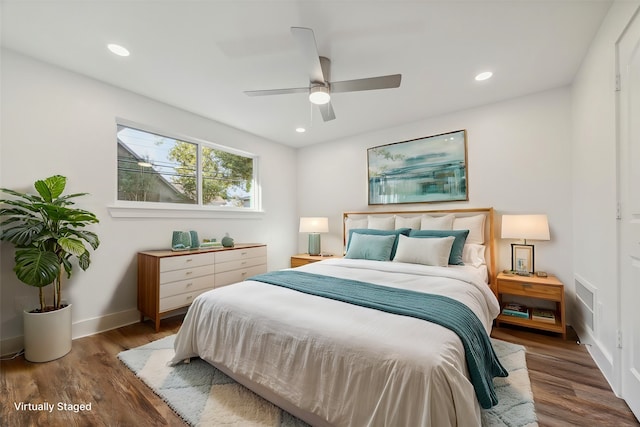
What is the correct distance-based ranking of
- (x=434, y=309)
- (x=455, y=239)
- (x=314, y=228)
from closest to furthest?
(x=434, y=309), (x=455, y=239), (x=314, y=228)

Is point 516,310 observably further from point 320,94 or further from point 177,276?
point 177,276

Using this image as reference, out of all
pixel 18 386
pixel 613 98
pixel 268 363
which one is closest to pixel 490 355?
pixel 268 363

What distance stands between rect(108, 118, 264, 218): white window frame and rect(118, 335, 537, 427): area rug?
146cm

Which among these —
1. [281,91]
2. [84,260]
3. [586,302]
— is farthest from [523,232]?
[84,260]

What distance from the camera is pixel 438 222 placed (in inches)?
127

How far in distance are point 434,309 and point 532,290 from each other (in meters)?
1.83

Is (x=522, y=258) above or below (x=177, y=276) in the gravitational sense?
above

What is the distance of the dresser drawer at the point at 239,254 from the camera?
3.34 m

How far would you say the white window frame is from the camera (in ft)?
9.45

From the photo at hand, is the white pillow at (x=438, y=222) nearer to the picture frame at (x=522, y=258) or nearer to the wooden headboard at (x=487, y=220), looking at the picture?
the wooden headboard at (x=487, y=220)

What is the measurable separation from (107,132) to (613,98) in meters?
4.37

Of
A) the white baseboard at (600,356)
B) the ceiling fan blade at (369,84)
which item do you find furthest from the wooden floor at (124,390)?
the ceiling fan blade at (369,84)

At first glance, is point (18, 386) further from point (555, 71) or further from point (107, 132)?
point (555, 71)

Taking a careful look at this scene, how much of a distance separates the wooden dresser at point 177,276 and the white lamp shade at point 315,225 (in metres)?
1.20
